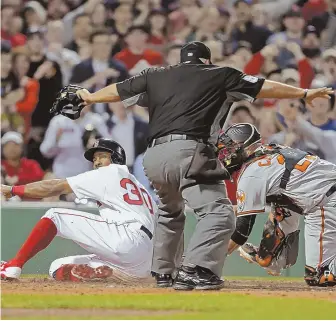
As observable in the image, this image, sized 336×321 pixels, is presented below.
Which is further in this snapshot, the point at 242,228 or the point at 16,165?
the point at 16,165

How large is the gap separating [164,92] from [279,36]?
6809 millimetres

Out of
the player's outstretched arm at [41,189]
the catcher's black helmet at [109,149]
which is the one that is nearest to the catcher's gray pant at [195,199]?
the player's outstretched arm at [41,189]

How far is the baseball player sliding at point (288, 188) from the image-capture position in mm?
8234

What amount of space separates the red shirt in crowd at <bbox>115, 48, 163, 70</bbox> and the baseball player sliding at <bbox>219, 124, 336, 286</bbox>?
522cm

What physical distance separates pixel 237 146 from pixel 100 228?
57.9 inches

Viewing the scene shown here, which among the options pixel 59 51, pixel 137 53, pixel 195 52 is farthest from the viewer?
pixel 137 53

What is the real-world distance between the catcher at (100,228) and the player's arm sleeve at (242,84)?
1.64 m

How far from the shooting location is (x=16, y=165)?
12219 millimetres

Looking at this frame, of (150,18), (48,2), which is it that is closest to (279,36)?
(150,18)

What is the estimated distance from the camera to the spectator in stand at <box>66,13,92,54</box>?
45.7 feet

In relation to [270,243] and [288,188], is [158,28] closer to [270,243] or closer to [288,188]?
[270,243]

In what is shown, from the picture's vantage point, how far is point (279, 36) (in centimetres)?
1415

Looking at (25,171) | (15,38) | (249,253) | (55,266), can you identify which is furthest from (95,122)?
(249,253)

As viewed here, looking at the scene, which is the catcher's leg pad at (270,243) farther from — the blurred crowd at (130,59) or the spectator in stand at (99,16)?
the spectator in stand at (99,16)
